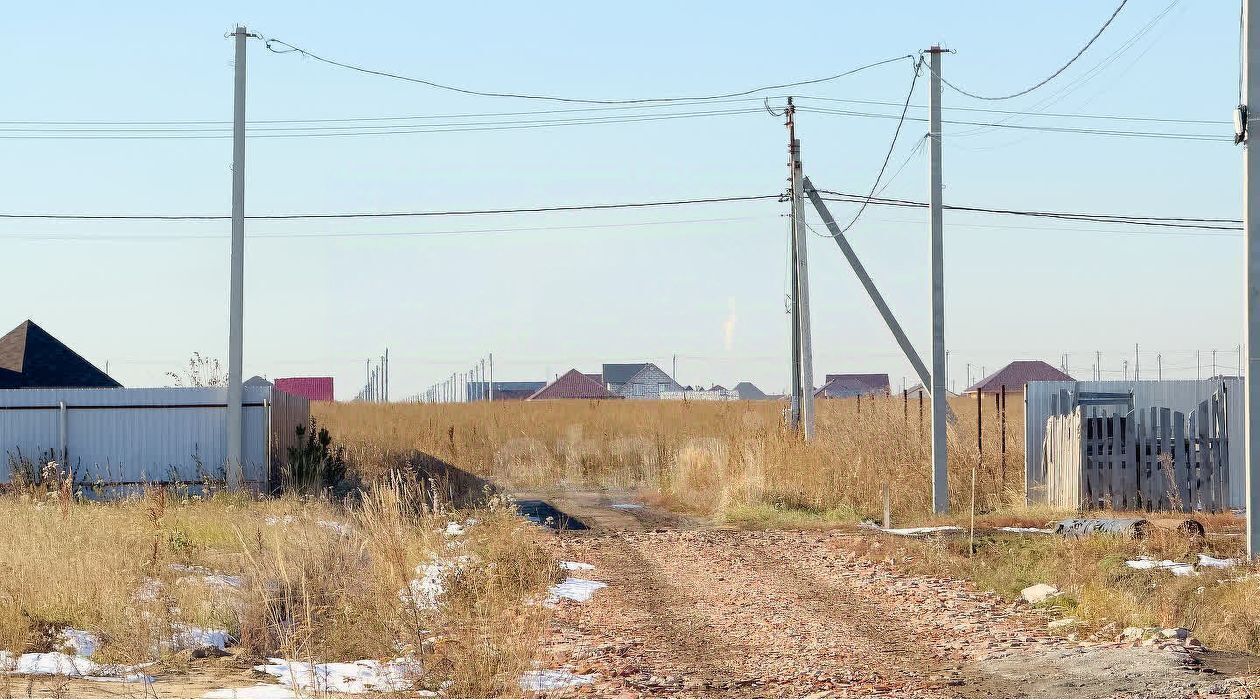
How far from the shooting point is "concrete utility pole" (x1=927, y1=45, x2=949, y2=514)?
1958 centimetres

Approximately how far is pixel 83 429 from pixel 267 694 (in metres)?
16.3

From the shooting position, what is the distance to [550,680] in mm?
8688

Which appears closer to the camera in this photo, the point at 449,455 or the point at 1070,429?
the point at 1070,429

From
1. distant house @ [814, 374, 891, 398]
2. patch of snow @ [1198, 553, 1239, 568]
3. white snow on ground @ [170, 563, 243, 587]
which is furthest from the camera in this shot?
distant house @ [814, 374, 891, 398]

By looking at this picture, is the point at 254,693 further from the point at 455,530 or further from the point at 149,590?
the point at 455,530

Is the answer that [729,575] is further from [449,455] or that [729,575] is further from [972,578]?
[449,455]

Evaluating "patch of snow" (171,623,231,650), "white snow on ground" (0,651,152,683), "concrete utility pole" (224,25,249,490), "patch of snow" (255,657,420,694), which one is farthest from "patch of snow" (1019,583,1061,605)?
"concrete utility pole" (224,25,249,490)

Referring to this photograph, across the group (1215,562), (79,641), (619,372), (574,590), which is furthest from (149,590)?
(619,372)

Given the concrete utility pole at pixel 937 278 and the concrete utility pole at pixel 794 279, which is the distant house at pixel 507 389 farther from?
the concrete utility pole at pixel 937 278

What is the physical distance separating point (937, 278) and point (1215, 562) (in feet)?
21.8

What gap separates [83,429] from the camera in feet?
74.7

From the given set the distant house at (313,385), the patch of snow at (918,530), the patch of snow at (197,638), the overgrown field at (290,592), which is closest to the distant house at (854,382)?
the distant house at (313,385)

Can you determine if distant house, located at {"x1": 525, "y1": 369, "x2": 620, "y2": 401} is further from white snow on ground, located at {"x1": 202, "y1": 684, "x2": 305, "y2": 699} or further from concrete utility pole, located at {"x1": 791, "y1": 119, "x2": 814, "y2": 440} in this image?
white snow on ground, located at {"x1": 202, "y1": 684, "x2": 305, "y2": 699}

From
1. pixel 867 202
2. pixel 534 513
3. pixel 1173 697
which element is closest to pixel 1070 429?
pixel 867 202
